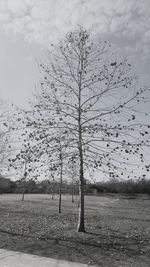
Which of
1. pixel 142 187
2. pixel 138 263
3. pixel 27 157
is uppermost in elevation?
pixel 142 187

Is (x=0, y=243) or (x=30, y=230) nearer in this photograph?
(x=0, y=243)

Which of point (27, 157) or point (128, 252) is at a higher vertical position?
point (27, 157)

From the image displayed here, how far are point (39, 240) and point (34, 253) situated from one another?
2.03 metres

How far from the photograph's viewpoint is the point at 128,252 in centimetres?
936

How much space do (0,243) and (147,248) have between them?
16.3ft

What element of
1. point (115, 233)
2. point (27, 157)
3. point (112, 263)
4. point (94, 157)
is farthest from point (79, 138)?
point (112, 263)

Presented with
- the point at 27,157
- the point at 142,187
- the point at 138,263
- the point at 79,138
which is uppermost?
the point at 142,187

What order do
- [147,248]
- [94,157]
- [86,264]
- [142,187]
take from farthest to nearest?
[142,187]
[94,157]
[147,248]
[86,264]

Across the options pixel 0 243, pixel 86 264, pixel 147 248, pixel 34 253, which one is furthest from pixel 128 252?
pixel 0 243

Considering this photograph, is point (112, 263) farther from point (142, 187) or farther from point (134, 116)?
point (142, 187)

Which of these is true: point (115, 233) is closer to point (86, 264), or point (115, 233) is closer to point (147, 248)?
point (147, 248)

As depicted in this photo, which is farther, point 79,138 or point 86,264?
point 79,138

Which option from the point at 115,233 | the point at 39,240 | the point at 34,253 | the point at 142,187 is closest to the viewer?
the point at 34,253

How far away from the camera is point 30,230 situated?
43.5 ft
